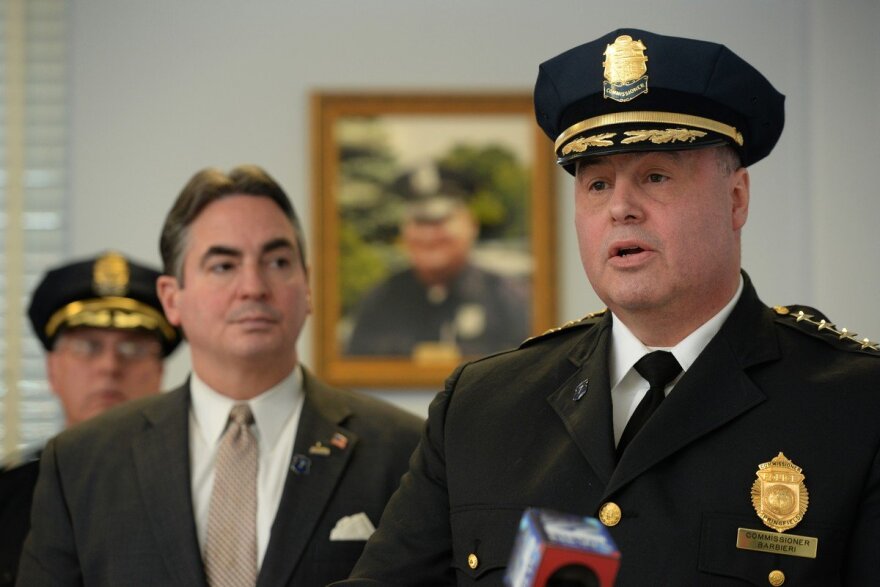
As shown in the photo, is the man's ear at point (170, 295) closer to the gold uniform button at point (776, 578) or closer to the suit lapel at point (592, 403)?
the suit lapel at point (592, 403)

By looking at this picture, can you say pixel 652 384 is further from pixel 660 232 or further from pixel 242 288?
pixel 242 288

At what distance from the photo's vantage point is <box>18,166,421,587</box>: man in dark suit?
2.58 metres

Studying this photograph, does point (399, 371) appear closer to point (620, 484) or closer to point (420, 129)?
point (420, 129)

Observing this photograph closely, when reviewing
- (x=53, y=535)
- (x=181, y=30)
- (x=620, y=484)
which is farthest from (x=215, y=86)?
(x=620, y=484)

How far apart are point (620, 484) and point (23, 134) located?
3937 millimetres

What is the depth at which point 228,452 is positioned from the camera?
8.89 ft

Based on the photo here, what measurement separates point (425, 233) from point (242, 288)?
2317mm

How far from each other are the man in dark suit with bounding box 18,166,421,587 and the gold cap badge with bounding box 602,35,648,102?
1.14m

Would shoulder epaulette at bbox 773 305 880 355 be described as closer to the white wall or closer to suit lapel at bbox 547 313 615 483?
suit lapel at bbox 547 313 615 483

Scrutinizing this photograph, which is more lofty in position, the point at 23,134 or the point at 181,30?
the point at 181,30

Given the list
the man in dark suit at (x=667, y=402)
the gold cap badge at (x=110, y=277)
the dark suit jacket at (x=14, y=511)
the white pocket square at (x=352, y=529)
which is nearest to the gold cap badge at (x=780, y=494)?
the man in dark suit at (x=667, y=402)

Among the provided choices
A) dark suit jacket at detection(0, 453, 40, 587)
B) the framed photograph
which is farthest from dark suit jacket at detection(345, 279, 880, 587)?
the framed photograph

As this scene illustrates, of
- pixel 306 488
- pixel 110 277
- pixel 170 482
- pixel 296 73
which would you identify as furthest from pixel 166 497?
pixel 296 73

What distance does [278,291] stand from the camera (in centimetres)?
282
